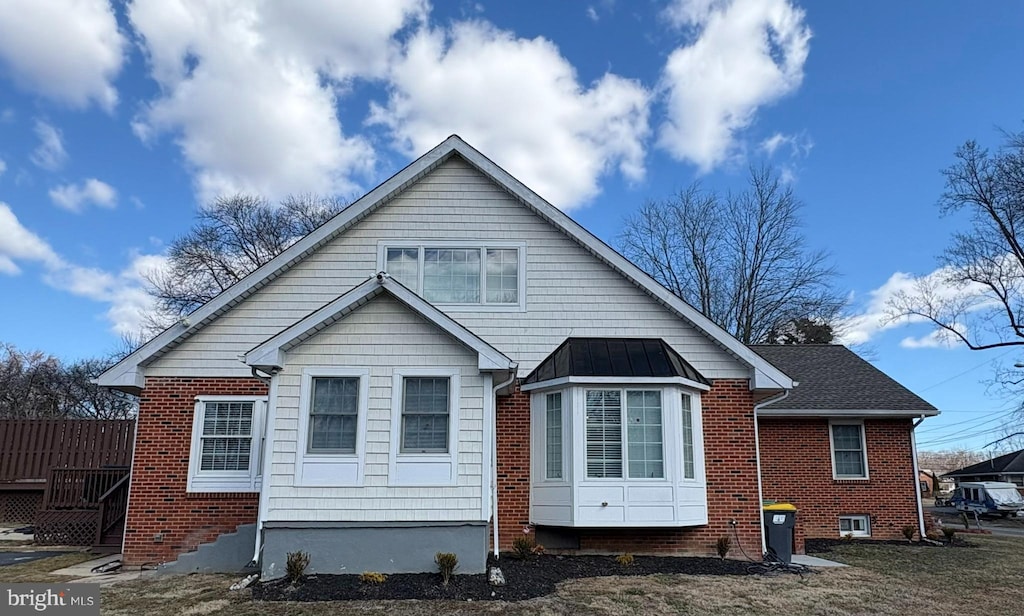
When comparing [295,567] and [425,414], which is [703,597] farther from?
[295,567]

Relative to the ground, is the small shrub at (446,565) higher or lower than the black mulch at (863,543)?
higher

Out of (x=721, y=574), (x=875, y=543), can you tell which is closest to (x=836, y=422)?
(x=875, y=543)

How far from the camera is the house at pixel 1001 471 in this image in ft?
122

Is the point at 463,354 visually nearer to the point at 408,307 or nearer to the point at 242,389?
the point at 408,307

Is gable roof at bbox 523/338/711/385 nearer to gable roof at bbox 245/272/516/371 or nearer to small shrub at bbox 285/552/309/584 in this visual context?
gable roof at bbox 245/272/516/371

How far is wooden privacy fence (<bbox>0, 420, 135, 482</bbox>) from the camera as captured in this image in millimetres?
17125

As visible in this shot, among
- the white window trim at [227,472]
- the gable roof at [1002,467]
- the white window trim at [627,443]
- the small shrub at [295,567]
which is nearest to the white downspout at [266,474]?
the small shrub at [295,567]

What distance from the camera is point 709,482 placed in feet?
36.9

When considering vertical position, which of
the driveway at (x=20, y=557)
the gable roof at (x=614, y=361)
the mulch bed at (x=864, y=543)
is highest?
the gable roof at (x=614, y=361)

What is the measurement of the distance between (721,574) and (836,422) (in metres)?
6.58

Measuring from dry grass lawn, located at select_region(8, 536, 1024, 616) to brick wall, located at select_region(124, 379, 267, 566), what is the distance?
1.21 meters

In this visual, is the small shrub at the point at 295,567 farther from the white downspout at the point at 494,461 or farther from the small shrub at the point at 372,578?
the white downspout at the point at 494,461

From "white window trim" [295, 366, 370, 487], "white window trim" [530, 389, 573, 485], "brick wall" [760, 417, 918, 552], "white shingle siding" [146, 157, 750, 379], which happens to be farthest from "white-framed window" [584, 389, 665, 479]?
"brick wall" [760, 417, 918, 552]

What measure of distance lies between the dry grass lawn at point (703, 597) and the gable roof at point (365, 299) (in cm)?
301
